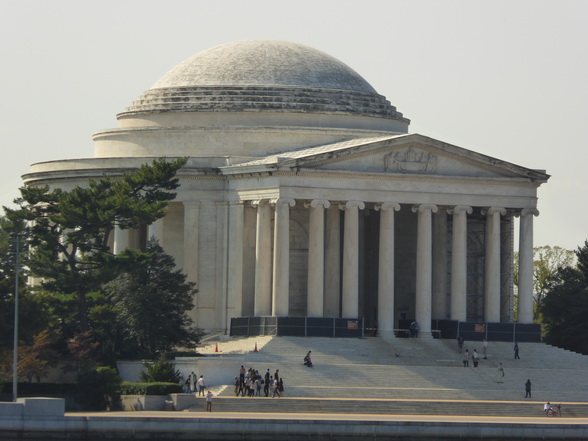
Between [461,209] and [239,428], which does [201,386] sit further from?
[461,209]

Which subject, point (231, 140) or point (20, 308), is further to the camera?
point (231, 140)

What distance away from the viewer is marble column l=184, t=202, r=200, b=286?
137m

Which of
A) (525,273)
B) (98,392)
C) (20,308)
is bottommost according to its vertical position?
(98,392)

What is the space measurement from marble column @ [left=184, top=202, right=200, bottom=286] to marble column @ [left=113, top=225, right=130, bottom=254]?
4.03 meters

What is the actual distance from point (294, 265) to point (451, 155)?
1247 cm

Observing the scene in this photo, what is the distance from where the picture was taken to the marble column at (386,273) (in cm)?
13250

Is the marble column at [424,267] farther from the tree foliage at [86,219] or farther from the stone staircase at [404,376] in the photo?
the tree foliage at [86,219]

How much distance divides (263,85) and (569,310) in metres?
25.8

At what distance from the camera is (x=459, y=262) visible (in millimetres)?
134875

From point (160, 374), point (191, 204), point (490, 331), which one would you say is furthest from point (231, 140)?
point (160, 374)

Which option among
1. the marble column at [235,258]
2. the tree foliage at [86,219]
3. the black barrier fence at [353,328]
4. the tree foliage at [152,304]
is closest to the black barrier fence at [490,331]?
the black barrier fence at [353,328]

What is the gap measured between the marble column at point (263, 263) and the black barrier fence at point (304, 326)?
0.95 m

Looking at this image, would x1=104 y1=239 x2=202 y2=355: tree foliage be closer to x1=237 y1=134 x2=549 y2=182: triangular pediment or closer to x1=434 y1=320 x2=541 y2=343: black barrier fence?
x1=237 y1=134 x2=549 y2=182: triangular pediment

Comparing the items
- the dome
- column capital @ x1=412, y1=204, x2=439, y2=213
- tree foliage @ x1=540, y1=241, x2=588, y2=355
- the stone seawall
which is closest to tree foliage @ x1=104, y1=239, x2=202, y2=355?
column capital @ x1=412, y1=204, x2=439, y2=213
